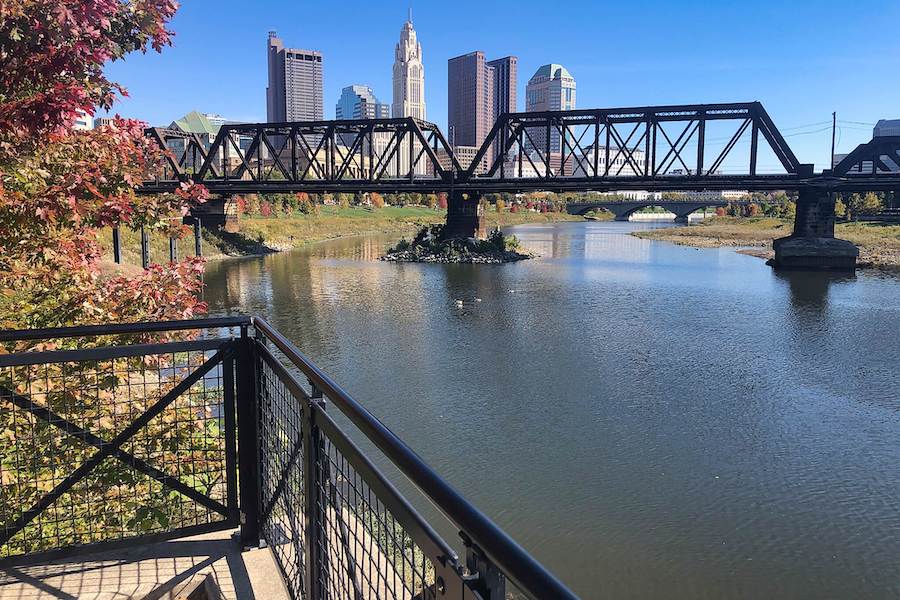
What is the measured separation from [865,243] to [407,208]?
7686cm

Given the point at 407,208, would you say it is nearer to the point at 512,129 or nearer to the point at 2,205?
the point at 512,129

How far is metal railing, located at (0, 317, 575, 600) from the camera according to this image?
197 cm

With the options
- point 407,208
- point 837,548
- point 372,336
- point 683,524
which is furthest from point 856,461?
point 407,208

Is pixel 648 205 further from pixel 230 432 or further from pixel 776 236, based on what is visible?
pixel 230 432

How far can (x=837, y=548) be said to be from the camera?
30.9 ft

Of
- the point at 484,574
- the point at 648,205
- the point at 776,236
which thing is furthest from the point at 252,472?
the point at 648,205

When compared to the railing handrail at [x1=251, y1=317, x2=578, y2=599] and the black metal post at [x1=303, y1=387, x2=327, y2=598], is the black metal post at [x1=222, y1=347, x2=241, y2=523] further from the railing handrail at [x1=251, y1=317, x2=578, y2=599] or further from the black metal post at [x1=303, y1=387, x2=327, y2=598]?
the railing handrail at [x1=251, y1=317, x2=578, y2=599]

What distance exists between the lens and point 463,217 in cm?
5712

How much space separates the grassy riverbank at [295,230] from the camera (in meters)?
50.6

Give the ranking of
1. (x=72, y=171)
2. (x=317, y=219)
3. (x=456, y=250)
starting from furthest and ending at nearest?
(x=317, y=219) < (x=456, y=250) < (x=72, y=171)

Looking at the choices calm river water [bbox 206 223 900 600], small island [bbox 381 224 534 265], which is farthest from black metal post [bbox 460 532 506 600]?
small island [bbox 381 224 534 265]

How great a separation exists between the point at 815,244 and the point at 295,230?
161ft

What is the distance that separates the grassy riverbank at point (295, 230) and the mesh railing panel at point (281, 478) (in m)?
26.7

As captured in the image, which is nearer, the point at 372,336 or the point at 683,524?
the point at 683,524
